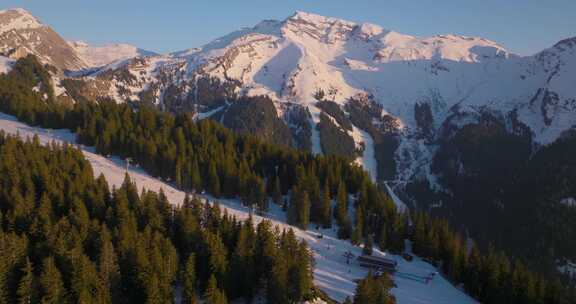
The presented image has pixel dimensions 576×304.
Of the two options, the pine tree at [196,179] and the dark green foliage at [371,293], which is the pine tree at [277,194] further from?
the dark green foliage at [371,293]

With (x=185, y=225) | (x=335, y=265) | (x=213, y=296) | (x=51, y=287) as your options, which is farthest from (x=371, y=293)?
(x=51, y=287)

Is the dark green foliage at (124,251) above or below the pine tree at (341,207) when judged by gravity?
below

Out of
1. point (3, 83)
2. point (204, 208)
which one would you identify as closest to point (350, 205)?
point (204, 208)

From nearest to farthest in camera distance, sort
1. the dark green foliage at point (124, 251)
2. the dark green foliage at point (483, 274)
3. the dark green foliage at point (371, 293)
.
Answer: the dark green foliage at point (124, 251), the dark green foliage at point (371, 293), the dark green foliage at point (483, 274)

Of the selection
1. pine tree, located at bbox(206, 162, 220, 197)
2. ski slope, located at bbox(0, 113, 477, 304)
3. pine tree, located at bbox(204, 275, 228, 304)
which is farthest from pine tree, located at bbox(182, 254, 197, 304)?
pine tree, located at bbox(206, 162, 220, 197)

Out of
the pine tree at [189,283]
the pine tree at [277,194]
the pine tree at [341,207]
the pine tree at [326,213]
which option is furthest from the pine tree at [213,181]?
the pine tree at [189,283]

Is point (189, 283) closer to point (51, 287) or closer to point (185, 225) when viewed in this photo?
Answer: point (51, 287)

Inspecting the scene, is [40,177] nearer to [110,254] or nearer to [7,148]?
[7,148]
